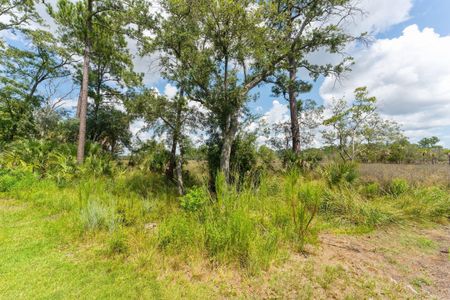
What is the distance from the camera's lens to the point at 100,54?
14977 millimetres

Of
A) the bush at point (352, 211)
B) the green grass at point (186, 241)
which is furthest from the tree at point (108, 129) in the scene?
the bush at point (352, 211)

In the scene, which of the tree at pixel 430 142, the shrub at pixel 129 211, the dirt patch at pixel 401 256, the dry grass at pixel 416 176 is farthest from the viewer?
the tree at pixel 430 142

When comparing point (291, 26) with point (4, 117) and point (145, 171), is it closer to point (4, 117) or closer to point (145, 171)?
point (145, 171)

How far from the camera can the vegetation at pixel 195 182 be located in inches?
112

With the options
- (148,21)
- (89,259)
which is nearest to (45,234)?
(89,259)

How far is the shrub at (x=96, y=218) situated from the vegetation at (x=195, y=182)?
0.02 meters

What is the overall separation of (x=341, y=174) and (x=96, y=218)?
6537 millimetres

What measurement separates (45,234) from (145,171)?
7859 millimetres

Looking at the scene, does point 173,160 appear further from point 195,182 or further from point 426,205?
point 426,205

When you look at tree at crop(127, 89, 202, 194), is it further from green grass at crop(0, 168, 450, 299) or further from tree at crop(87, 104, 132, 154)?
tree at crop(87, 104, 132, 154)

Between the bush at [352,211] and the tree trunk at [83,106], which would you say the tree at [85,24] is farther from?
the bush at [352,211]

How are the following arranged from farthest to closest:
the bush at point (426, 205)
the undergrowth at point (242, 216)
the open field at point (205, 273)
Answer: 1. the bush at point (426, 205)
2. the undergrowth at point (242, 216)
3. the open field at point (205, 273)

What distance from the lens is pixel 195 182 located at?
10977 mm

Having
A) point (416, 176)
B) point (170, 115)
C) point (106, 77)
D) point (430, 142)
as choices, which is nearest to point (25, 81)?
point (106, 77)
